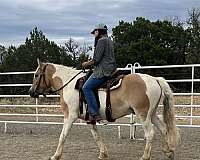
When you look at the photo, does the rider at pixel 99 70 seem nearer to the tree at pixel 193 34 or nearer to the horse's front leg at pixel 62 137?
the horse's front leg at pixel 62 137

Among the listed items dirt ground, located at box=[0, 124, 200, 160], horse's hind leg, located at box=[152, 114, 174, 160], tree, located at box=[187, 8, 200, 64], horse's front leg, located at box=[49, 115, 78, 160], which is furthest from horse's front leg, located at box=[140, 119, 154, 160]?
tree, located at box=[187, 8, 200, 64]

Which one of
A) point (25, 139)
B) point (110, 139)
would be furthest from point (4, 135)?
point (110, 139)

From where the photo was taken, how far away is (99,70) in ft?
22.4

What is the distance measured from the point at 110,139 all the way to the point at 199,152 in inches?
101

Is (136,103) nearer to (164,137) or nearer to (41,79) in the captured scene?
(164,137)

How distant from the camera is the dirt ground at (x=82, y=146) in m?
7.43

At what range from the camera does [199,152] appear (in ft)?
25.3

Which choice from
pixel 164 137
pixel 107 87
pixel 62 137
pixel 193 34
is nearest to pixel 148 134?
pixel 164 137

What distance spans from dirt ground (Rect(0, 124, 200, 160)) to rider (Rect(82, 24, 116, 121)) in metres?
1.08

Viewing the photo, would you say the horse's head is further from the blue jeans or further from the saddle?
the blue jeans

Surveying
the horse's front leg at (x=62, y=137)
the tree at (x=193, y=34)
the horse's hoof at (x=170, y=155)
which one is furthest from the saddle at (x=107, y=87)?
the tree at (x=193, y=34)

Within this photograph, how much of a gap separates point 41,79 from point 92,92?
1.24 metres

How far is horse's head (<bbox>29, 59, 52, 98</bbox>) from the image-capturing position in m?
7.55

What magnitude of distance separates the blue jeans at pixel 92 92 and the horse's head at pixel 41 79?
1.01m
